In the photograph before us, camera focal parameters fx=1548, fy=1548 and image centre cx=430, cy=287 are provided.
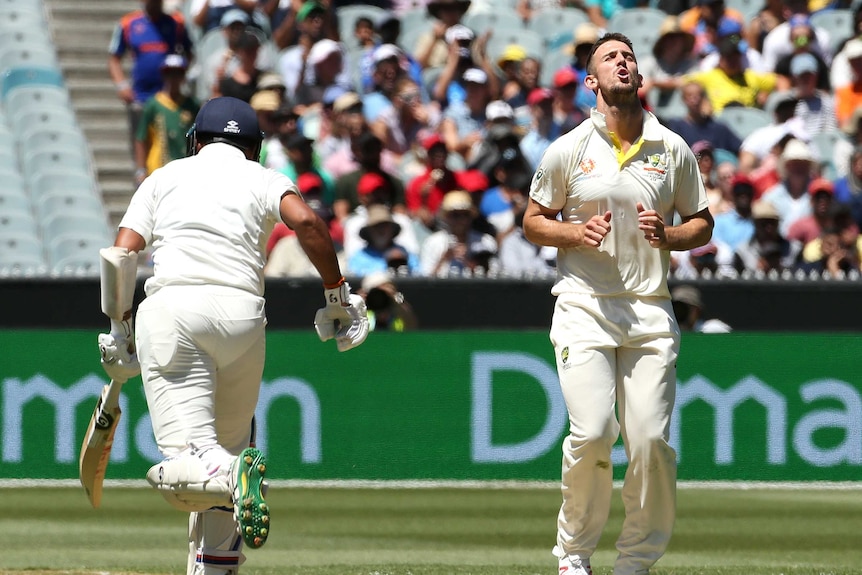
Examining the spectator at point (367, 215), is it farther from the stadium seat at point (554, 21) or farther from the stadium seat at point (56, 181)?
the stadium seat at point (554, 21)

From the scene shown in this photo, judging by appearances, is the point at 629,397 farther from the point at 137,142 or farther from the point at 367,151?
the point at 137,142

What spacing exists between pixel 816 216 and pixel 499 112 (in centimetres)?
285

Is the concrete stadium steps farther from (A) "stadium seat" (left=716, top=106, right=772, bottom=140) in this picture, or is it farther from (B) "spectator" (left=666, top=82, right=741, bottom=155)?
(A) "stadium seat" (left=716, top=106, right=772, bottom=140)

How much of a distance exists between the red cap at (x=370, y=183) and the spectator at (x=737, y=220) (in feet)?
9.02

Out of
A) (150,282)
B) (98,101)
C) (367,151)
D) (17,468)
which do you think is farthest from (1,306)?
(150,282)

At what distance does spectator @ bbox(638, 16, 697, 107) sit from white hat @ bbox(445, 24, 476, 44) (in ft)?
5.33

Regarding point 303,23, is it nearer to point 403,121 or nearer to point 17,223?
point 403,121

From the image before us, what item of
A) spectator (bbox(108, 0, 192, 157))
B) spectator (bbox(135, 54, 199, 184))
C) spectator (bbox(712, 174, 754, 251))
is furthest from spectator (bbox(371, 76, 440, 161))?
spectator (bbox(712, 174, 754, 251))

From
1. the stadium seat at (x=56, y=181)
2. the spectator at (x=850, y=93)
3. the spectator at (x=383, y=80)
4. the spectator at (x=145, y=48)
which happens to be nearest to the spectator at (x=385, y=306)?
the spectator at (x=383, y=80)

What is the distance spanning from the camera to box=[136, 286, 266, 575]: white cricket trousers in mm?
5648

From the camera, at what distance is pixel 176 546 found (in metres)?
8.38

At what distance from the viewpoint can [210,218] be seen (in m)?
5.81

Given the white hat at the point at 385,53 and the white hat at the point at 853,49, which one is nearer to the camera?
the white hat at the point at 385,53

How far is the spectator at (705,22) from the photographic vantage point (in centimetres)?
1491
